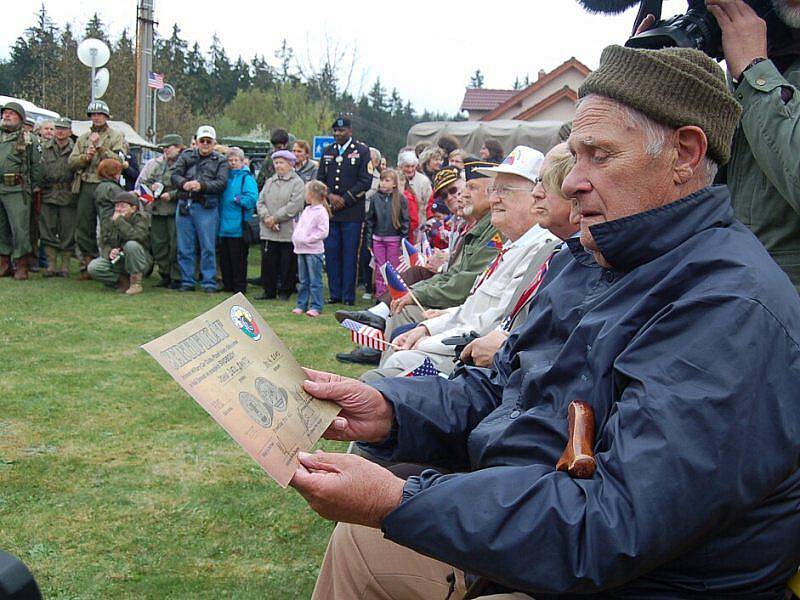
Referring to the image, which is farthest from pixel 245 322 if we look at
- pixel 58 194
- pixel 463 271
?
pixel 58 194

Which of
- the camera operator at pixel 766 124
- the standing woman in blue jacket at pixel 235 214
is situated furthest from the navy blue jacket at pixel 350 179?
the camera operator at pixel 766 124

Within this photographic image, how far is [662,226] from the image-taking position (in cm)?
164

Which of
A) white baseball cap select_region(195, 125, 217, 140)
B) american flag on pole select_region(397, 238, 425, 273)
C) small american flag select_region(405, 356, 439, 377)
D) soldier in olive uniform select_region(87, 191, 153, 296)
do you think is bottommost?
soldier in olive uniform select_region(87, 191, 153, 296)

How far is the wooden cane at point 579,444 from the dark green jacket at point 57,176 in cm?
1111

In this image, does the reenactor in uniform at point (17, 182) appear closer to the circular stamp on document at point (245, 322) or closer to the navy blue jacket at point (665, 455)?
the circular stamp on document at point (245, 322)

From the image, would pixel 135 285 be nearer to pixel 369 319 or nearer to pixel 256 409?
pixel 369 319

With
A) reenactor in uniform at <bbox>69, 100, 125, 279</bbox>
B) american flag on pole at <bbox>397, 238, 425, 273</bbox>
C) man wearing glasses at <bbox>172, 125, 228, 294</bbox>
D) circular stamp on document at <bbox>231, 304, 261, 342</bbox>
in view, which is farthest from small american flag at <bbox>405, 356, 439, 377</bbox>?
reenactor in uniform at <bbox>69, 100, 125, 279</bbox>

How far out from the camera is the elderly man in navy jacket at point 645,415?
134cm

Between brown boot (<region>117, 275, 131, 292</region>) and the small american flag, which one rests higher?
the small american flag

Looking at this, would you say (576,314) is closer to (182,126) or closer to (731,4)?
(731,4)

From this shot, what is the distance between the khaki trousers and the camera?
2.05m

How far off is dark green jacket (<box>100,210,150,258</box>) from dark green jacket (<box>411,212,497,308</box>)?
261 inches

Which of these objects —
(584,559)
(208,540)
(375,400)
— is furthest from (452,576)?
(208,540)

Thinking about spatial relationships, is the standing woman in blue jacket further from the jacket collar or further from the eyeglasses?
the jacket collar
